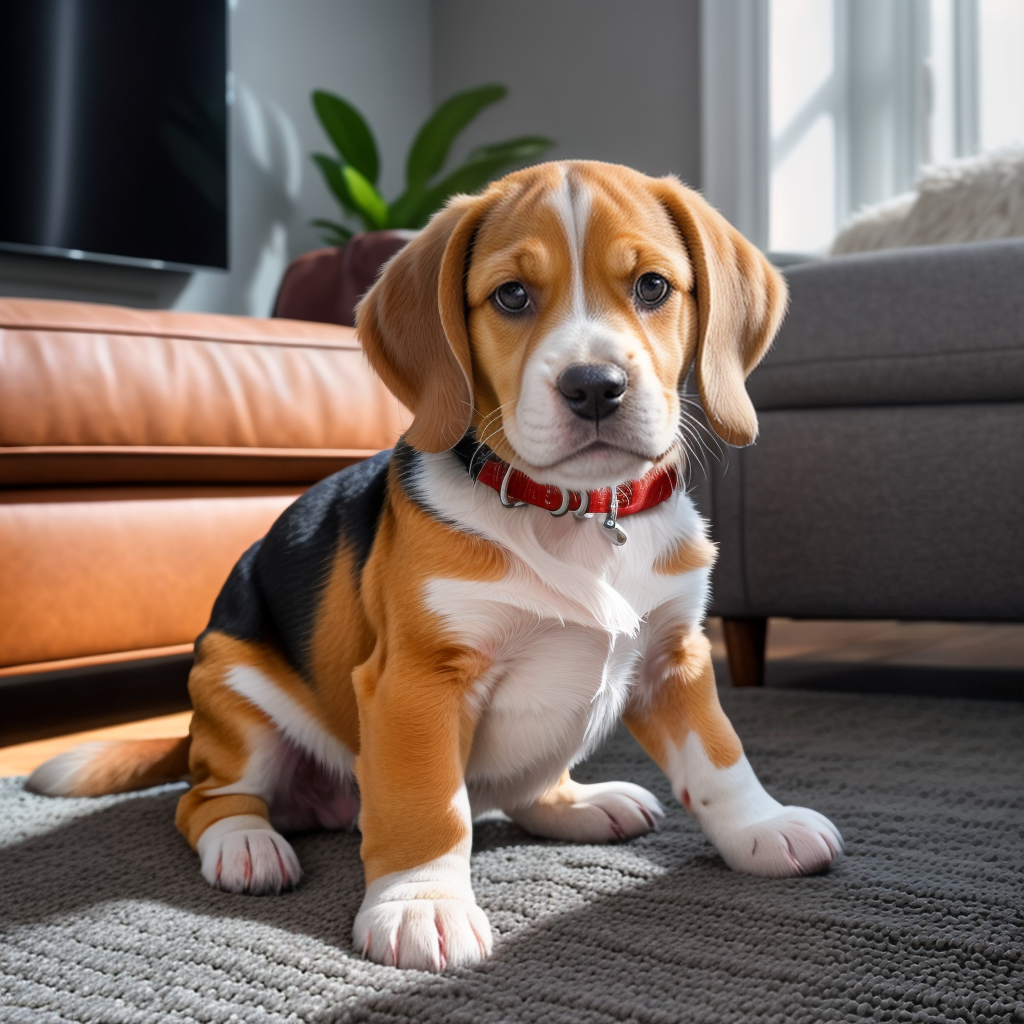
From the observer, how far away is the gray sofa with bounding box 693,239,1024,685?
1967 millimetres

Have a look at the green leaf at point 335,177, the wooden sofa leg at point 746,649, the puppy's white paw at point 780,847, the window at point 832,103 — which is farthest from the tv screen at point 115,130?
the puppy's white paw at point 780,847

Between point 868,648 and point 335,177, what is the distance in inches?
112

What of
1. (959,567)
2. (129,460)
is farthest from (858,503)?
(129,460)

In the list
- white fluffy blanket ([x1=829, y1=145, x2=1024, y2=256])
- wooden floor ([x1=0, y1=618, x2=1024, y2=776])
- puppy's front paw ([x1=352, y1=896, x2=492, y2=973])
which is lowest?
wooden floor ([x1=0, y1=618, x2=1024, y2=776])

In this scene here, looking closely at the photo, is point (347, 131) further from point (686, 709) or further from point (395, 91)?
point (686, 709)

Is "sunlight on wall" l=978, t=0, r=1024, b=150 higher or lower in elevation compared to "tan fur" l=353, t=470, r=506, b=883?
higher

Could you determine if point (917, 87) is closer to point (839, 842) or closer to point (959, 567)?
point (959, 567)

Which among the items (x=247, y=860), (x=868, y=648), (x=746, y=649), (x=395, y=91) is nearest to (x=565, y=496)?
(x=247, y=860)

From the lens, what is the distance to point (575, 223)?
109 centimetres

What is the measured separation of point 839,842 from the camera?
121cm

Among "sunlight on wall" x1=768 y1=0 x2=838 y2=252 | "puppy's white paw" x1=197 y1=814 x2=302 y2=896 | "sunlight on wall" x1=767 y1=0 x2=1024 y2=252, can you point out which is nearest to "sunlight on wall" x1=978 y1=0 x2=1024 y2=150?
"sunlight on wall" x1=767 y1=0 x2=1024 y2=252

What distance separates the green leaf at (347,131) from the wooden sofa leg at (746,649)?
3.00 metres

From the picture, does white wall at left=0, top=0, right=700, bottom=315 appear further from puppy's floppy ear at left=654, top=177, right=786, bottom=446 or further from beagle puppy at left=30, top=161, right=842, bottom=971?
puppy's floppy ear at left=654, top=177, right=786, bottom=446

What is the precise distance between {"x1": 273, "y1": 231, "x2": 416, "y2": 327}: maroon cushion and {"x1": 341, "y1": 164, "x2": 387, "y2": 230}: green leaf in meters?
0.95
